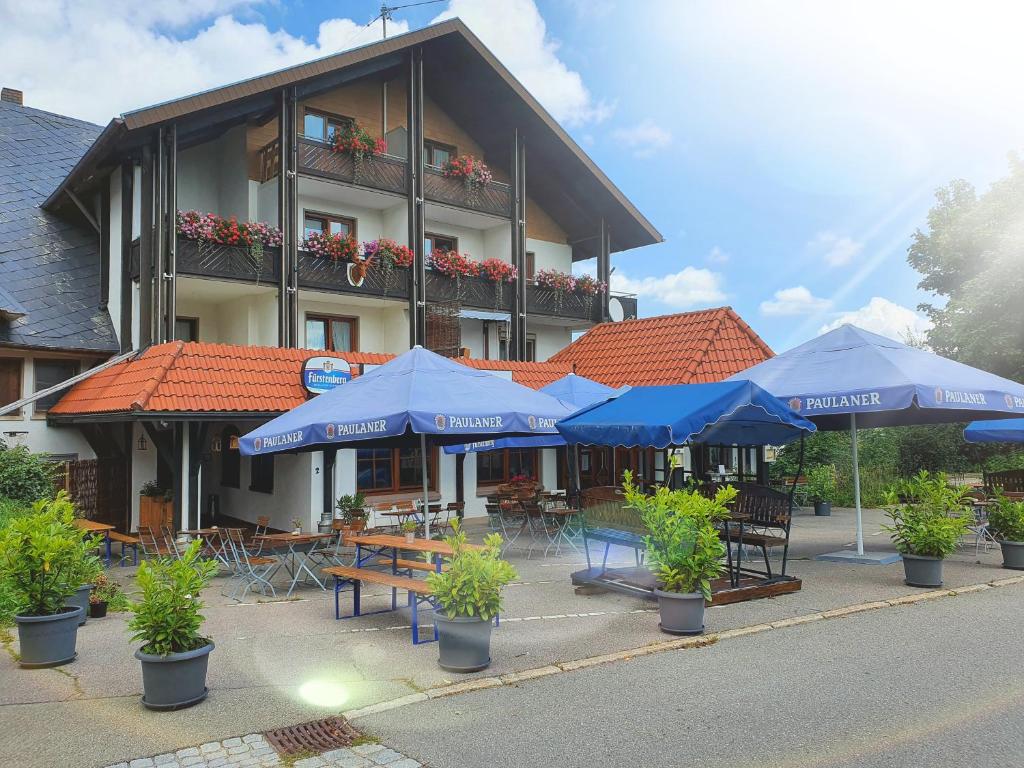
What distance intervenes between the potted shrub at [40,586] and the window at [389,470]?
9822mm

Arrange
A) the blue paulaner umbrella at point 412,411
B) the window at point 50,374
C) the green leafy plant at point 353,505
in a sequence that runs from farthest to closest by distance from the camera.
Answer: the window at point 50,374, the green leafy plant at point 353,505, the blue paulaner umbrella at point 412,411

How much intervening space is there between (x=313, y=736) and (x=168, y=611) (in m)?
1.38

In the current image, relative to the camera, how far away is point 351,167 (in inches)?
725

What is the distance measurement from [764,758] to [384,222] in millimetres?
17578

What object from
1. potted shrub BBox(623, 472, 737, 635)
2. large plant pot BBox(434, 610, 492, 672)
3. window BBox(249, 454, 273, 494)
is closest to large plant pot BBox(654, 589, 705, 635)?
potted shrub BBox(623, 472, 737, 635)

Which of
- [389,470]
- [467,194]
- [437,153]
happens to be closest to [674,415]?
[389,470]

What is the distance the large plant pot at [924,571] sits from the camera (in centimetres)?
919

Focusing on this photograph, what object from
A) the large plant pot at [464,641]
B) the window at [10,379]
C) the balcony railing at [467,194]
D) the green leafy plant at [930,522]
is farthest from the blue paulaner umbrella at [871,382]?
the window at [10,379]

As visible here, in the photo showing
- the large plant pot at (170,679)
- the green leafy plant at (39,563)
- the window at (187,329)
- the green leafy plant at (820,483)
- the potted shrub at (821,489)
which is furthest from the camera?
the green leafy plant at (820,483)

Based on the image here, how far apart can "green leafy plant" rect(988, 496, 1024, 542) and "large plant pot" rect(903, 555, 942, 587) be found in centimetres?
208

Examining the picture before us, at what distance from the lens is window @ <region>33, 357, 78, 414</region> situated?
51.1ft

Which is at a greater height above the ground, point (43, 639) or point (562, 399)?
point (562, 399)

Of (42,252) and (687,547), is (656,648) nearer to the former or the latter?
(687,547)

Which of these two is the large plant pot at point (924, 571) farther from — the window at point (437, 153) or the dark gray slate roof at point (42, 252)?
the window at point (437, 153)
